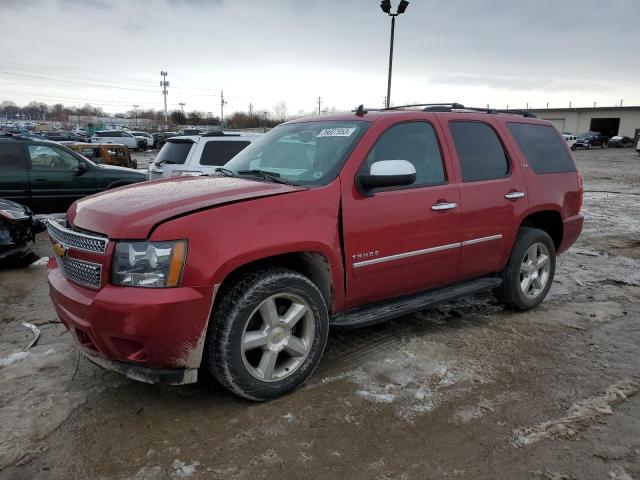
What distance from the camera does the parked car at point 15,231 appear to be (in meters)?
6.32

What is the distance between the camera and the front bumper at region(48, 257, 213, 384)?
2674mm

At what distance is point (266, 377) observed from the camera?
3.13m

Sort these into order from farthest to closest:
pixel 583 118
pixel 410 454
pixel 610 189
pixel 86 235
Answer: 1. pixel 583 118
2. pixel 610 189
3. pixel 86 235
4. pixel 410 454

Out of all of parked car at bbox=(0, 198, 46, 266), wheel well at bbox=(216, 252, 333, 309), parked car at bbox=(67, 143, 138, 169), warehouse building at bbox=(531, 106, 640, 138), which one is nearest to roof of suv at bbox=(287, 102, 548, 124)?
wheel well at bbox=(216, 252, 333, 309)

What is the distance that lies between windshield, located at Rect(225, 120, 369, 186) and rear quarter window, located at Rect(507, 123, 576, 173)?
6.19ft

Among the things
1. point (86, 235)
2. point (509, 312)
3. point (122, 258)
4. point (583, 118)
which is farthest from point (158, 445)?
point (583, 118)

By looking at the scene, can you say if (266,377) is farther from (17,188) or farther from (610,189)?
(610,189)

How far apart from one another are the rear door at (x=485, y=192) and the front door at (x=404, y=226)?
155mm

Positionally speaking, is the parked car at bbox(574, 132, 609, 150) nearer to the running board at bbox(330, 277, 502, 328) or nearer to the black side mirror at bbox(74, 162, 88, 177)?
the black side mirror at bbox(74, 162, 88, 177)

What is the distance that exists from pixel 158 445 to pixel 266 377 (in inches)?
28.2

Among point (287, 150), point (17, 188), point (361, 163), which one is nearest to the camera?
point (361, 163)

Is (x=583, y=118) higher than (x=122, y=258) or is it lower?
higher

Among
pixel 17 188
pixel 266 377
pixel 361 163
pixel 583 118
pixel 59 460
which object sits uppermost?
pixel 583 118

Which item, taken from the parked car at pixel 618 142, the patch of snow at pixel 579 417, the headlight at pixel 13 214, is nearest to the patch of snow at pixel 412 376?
the patch of snow at pixel 579 417
